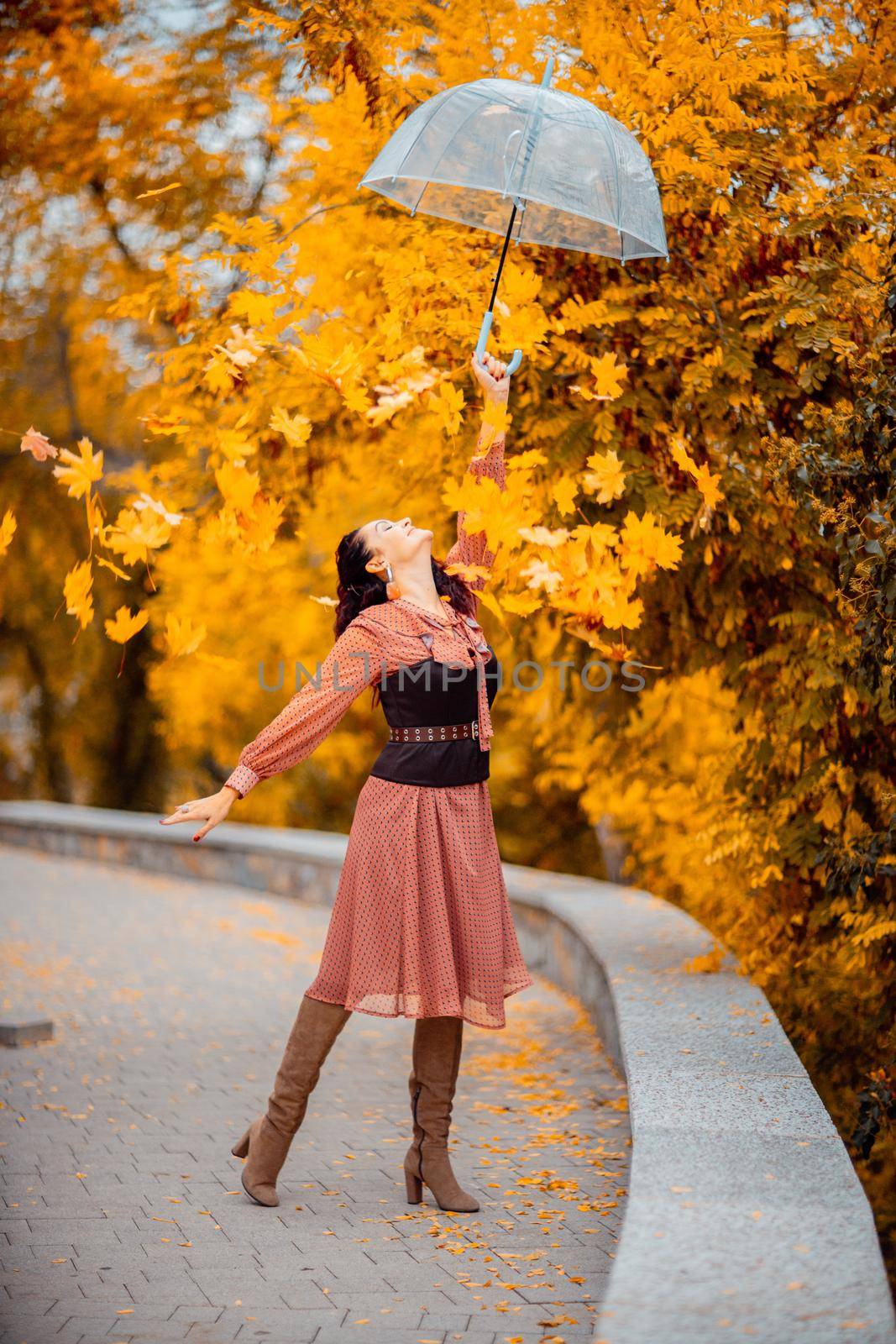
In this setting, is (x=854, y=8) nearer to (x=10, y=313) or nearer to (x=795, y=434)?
(x=795, y=434)

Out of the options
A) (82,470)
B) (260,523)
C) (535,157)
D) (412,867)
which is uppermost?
(535,157)

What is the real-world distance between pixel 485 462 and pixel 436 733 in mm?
821

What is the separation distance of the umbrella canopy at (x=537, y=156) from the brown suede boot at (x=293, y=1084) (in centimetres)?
229

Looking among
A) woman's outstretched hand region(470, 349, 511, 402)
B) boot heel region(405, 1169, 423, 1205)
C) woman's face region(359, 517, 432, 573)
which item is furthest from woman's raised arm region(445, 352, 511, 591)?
boot heel region(405, 1169, 423, 1205)

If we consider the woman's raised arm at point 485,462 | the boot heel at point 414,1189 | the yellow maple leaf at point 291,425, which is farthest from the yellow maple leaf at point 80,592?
the boot heel at point 414,1189

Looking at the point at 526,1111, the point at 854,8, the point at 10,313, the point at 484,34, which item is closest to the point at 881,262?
the point at 854,8

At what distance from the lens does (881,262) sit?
4.64 m

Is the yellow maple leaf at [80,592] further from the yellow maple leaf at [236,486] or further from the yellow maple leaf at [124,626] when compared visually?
the yellow maple leaf at [236,486]

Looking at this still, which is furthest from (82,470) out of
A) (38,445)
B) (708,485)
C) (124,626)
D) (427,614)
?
(708,485)

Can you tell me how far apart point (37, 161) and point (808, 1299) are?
854 cm

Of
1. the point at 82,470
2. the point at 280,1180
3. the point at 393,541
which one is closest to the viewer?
the point at 82,470

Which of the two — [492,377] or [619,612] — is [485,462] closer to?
[492,377]

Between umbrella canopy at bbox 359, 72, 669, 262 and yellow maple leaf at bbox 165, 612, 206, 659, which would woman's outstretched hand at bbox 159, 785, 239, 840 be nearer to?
yellow maple leaf at bbox 165, 612, 206, 659

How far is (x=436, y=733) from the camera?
158 inches
